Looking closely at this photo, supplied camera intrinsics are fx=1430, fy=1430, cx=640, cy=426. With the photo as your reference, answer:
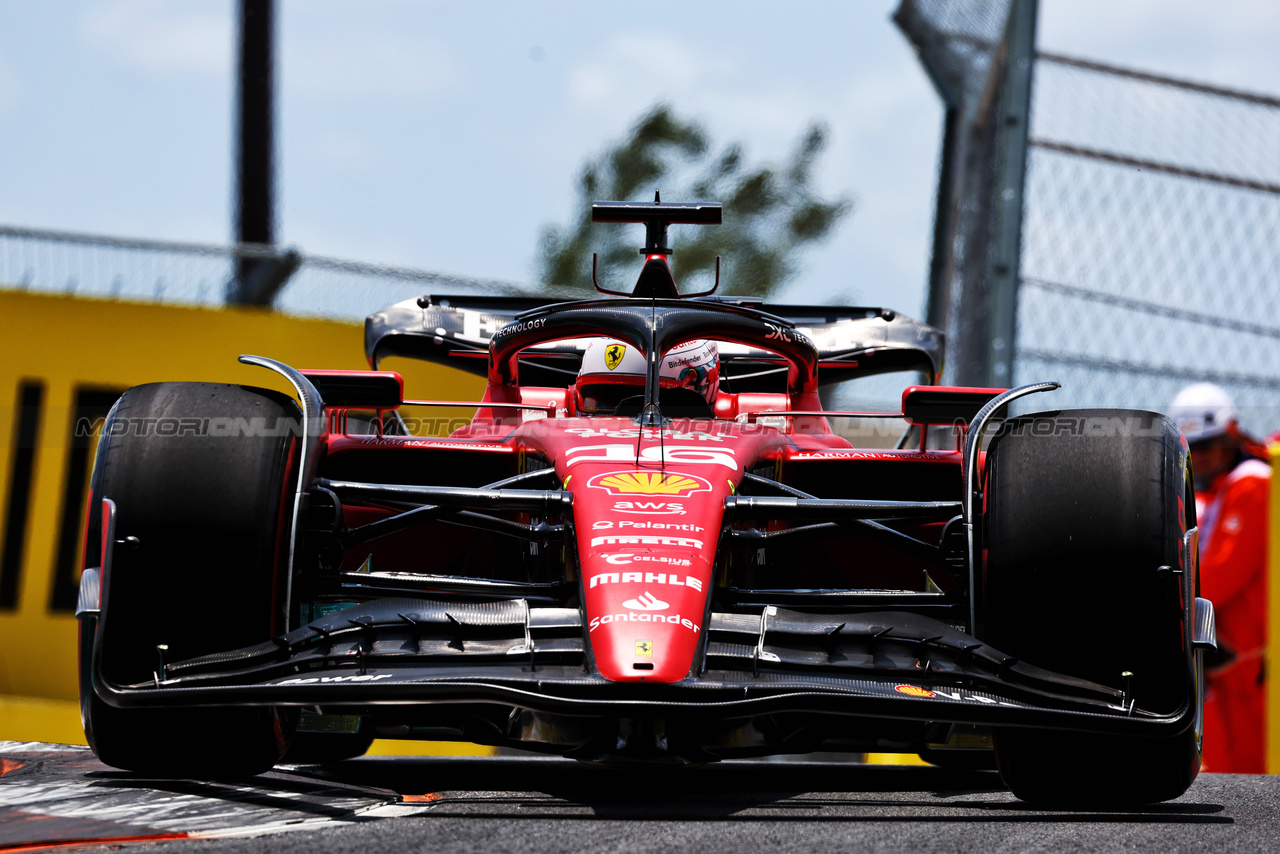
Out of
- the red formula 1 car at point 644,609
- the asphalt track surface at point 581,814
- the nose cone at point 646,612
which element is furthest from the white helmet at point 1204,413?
the nose cone at point 646,612

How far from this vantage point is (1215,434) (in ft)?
21.2

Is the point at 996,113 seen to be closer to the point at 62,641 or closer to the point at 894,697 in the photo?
the point at 894,697

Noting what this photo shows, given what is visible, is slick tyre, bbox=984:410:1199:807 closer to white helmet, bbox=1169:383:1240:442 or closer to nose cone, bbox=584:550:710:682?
nose cone, bbox=584:550:710:682

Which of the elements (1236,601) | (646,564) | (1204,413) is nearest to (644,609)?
(646,564)

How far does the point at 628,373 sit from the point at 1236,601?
3.35 m

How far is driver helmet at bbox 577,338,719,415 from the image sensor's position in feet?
14.7

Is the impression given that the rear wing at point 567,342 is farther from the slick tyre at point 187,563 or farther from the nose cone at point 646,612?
the nose cone at point 646,612

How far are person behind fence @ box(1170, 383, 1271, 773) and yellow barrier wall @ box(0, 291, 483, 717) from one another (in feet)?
16.4

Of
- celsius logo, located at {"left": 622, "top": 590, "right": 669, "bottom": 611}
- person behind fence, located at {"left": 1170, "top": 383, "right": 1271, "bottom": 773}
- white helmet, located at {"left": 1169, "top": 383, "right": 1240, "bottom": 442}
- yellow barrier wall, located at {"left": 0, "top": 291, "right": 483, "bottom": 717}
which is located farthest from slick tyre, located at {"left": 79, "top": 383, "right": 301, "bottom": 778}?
→ yellow barrier wall, located at {"left": 0, "top": 291, "right": 483, "bottom": 717}

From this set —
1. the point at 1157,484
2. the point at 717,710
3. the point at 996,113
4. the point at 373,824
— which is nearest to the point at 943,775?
the point at 1157,484

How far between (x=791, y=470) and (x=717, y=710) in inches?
55.3

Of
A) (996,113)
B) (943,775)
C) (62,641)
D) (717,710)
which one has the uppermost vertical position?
(996,113)

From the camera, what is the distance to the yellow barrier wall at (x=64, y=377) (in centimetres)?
798

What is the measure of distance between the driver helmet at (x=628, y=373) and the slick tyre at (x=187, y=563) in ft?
4.73
